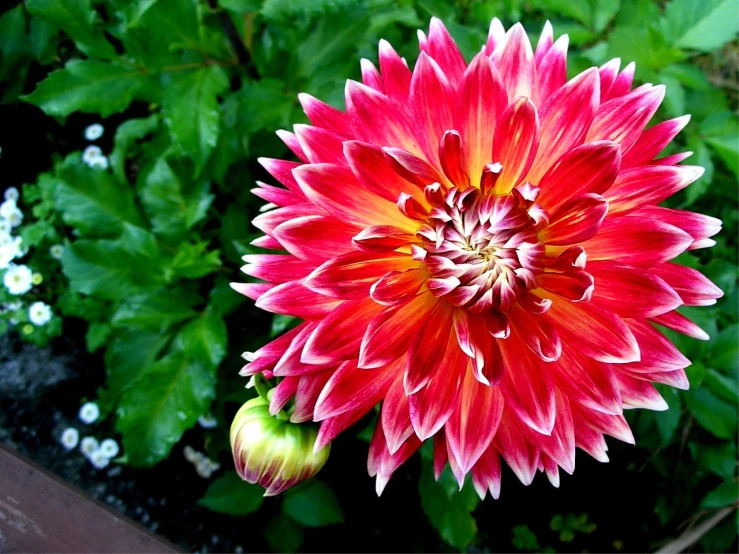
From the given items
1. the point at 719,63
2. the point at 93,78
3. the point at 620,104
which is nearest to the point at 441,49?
the point at 620,104

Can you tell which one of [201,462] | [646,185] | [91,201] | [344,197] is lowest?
[201,462]

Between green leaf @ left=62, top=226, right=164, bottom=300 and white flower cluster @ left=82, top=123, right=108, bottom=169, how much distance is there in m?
0.61

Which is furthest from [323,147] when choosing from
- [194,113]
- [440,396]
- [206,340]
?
[206,340]

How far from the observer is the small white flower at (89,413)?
7.55 feet

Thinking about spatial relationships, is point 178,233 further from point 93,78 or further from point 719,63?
point 719,63

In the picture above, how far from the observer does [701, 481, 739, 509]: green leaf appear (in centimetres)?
173

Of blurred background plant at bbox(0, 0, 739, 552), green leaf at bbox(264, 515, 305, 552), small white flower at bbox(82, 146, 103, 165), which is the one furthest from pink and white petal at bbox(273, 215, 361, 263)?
small white flower at bbox(82, 146, 103, 165)

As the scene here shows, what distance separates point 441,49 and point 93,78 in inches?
42.9

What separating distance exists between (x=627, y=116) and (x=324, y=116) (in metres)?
0.50

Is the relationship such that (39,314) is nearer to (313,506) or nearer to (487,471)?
(313,506)

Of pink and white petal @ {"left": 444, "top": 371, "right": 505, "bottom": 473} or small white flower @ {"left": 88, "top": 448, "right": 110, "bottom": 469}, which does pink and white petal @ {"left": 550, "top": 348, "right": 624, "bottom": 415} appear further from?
small white flower @ {"left": 88, "top": 448, "right": 110, "bottom": 469}

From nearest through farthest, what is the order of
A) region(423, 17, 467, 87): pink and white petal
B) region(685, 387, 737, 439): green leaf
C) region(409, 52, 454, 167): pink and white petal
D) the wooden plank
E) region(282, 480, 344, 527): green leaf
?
the wooden plank
region(409, 52, 454, 167): pink and white petal
region(423, 17, 467, 87): pink and white petal
region(685, 387, 737, 439): green leaf
region(282, 480, 344, 527): green leaf

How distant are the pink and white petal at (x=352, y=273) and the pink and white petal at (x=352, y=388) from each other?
0.12 meters

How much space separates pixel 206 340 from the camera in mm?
1777
